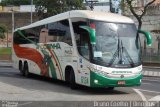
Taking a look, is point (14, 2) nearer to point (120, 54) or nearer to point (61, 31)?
point (61, 31)

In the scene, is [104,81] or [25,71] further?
[25,71]

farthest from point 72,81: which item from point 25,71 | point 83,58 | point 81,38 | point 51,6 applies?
point 51,6

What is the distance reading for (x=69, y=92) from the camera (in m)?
18.2

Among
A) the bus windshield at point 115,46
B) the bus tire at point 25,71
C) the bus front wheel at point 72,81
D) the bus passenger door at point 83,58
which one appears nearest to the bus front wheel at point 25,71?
the bus tire at point 25,71

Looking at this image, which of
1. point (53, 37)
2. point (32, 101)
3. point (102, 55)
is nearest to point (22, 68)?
point (53, 37)

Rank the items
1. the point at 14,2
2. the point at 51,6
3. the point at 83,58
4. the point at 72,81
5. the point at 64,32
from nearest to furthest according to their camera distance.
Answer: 1. the point at 83,58
2. the point at 72,81
3. the point at 64,32
4. the point at 51,6
5. the point at 14,2

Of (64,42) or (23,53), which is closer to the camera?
(64,42)

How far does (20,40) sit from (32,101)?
45.7ft

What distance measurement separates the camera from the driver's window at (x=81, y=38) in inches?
715

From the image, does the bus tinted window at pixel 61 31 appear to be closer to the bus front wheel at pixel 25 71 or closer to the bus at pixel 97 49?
the bus at pixel 97 49

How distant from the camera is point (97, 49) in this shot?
57.6ft

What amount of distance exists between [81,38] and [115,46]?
1.60m

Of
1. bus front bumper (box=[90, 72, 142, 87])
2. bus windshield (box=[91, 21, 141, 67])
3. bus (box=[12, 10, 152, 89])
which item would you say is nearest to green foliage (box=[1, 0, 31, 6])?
bus (box=[12, 10, 152, 89])

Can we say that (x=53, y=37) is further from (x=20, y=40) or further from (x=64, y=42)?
(x=20, y=40)
